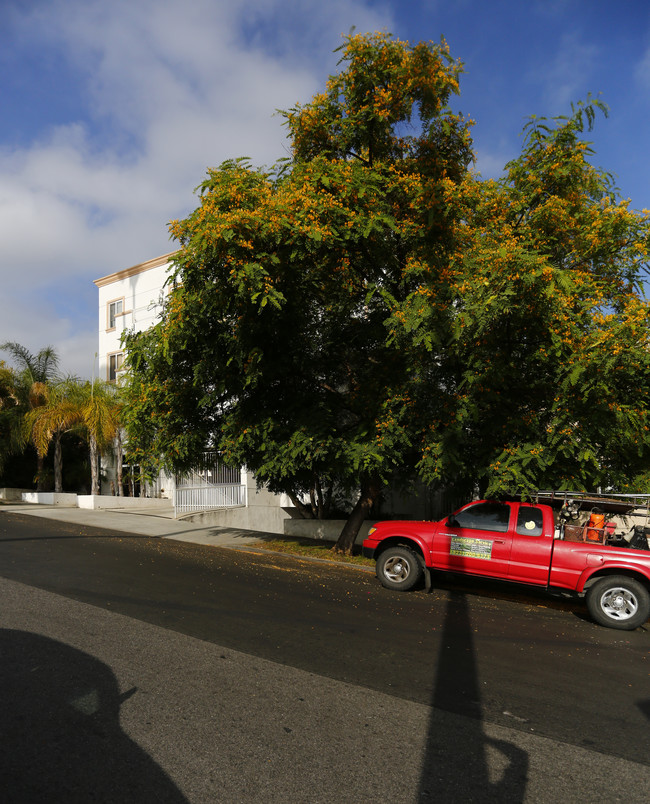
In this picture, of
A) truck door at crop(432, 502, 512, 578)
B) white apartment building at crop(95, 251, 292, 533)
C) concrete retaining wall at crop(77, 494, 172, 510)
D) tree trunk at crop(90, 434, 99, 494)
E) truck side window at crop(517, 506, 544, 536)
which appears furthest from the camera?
tree trunk at crop(90, 434, 99, 494)

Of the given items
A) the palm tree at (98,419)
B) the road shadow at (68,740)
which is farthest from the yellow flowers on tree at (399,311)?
the palm tree at (98,419)

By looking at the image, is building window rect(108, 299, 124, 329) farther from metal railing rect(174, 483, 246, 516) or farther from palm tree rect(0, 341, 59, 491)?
metal railing rect(174, 483, 246, 516)

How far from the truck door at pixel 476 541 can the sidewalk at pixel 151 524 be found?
7.86m

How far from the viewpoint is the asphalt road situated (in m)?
3.58

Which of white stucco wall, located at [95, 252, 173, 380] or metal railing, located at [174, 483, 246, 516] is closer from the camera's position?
metal railing, located at [174, 483, 246, 516]

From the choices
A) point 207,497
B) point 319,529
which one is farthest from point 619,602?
point 207,497

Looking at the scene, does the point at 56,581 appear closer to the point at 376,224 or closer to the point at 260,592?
the point at 260,592

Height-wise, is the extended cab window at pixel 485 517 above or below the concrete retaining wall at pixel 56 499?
above

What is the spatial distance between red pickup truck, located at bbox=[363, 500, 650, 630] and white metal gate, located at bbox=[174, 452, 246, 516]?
12477mm

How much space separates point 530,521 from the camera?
29.8 ft

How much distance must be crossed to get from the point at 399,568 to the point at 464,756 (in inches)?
235

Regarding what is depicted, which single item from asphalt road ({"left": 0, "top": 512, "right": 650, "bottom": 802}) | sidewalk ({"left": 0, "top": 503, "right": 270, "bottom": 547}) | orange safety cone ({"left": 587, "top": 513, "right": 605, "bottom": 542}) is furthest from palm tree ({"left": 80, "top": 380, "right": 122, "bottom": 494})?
orange safety cone ({"left": 587, "top": 513, "right": 605, "bottom": 542})

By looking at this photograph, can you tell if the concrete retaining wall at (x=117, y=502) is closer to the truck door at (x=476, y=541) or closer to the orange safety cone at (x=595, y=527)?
the truck door at (x=476, y=541)

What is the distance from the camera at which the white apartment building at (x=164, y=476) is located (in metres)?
20.9
